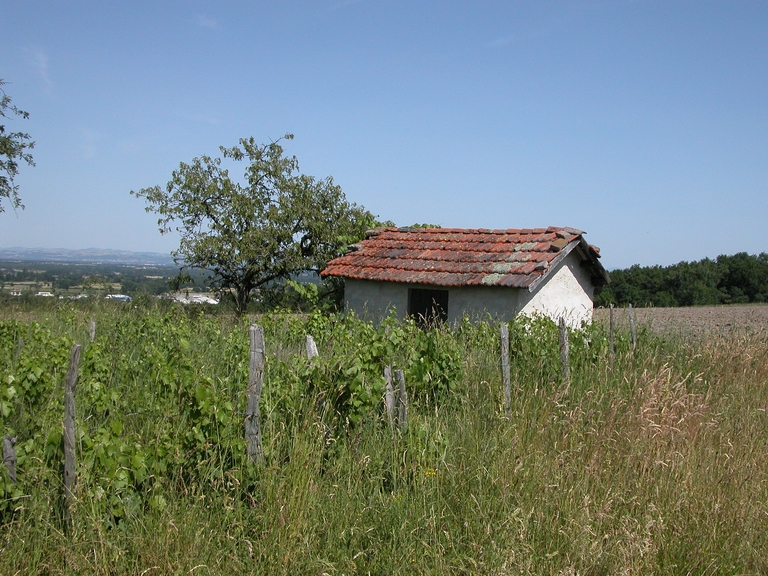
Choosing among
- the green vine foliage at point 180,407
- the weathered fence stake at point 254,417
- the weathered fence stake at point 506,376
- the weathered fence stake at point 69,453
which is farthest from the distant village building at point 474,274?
the weathered fence stake at point 69,453

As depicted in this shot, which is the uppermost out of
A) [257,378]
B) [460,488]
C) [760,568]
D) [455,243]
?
[455,243]

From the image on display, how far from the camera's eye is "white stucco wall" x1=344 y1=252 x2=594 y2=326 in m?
13.6

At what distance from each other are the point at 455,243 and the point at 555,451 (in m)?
11.2

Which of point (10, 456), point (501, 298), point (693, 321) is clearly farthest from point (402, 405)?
point (693, 321)

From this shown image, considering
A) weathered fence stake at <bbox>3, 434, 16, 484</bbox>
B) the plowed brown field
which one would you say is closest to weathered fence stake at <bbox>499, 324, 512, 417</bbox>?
weathered fence stake at <bbox>3, 434, 16, 484</bbox>

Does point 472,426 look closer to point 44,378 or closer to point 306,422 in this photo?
point 306,422

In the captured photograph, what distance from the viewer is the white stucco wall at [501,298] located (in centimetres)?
1362

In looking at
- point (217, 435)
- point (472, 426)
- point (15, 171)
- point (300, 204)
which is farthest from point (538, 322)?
point (15, 171)

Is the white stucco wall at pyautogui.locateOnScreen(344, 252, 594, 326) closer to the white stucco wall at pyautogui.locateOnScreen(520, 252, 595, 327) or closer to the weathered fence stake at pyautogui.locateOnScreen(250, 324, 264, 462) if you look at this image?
the white stucco wall at pyautogui.locateOnScreen(520, 252, 595, 327)

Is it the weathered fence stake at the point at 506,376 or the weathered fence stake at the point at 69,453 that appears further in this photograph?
the weathered fence stake at the point at 506,376

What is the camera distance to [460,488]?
14.9 ft

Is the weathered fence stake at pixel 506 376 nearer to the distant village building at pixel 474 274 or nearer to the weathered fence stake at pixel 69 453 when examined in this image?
the weathered fence stake at pixel 69 453

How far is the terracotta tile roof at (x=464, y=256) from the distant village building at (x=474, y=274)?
2 centimetres

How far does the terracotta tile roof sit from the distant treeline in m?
22.4
